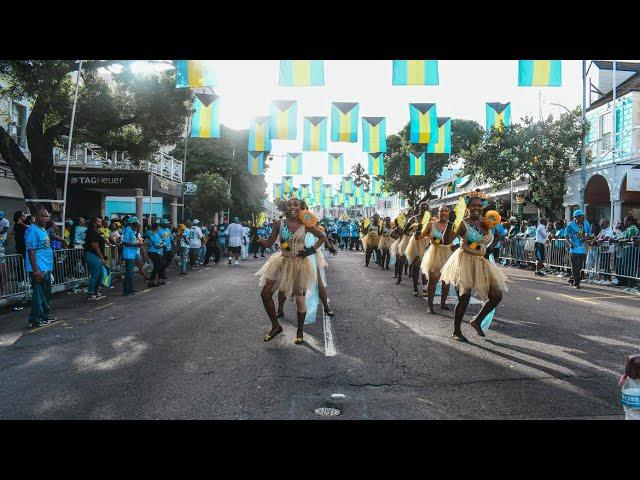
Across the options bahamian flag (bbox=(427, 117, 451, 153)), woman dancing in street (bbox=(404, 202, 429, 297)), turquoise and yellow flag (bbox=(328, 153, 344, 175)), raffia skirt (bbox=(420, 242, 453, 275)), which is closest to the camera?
raffia skirt (bbox=(420, 242, 453, 275))

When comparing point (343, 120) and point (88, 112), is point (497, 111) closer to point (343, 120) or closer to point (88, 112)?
point (343, 120)

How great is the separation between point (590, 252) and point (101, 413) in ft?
48.8

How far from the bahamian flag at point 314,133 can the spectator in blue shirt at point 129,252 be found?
7.68 m

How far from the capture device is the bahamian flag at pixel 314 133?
1856 centimetres

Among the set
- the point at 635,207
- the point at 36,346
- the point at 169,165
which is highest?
the point at 169,165

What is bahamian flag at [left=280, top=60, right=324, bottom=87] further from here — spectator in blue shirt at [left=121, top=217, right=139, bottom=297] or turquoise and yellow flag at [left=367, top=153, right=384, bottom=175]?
turquoise and yellow flag at [left=367, top=153, right=384, bottom=175]

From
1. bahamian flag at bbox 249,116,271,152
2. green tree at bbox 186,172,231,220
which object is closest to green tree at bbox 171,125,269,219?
green tree at bbox 186,172,231,220

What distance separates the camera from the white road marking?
6413mm

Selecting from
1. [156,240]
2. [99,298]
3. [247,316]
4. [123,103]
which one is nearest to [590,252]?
[247,316]

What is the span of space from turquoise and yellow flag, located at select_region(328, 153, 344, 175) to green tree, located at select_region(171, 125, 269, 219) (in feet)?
56.4

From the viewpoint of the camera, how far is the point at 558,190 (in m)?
25.2

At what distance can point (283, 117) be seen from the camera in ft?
55.5
